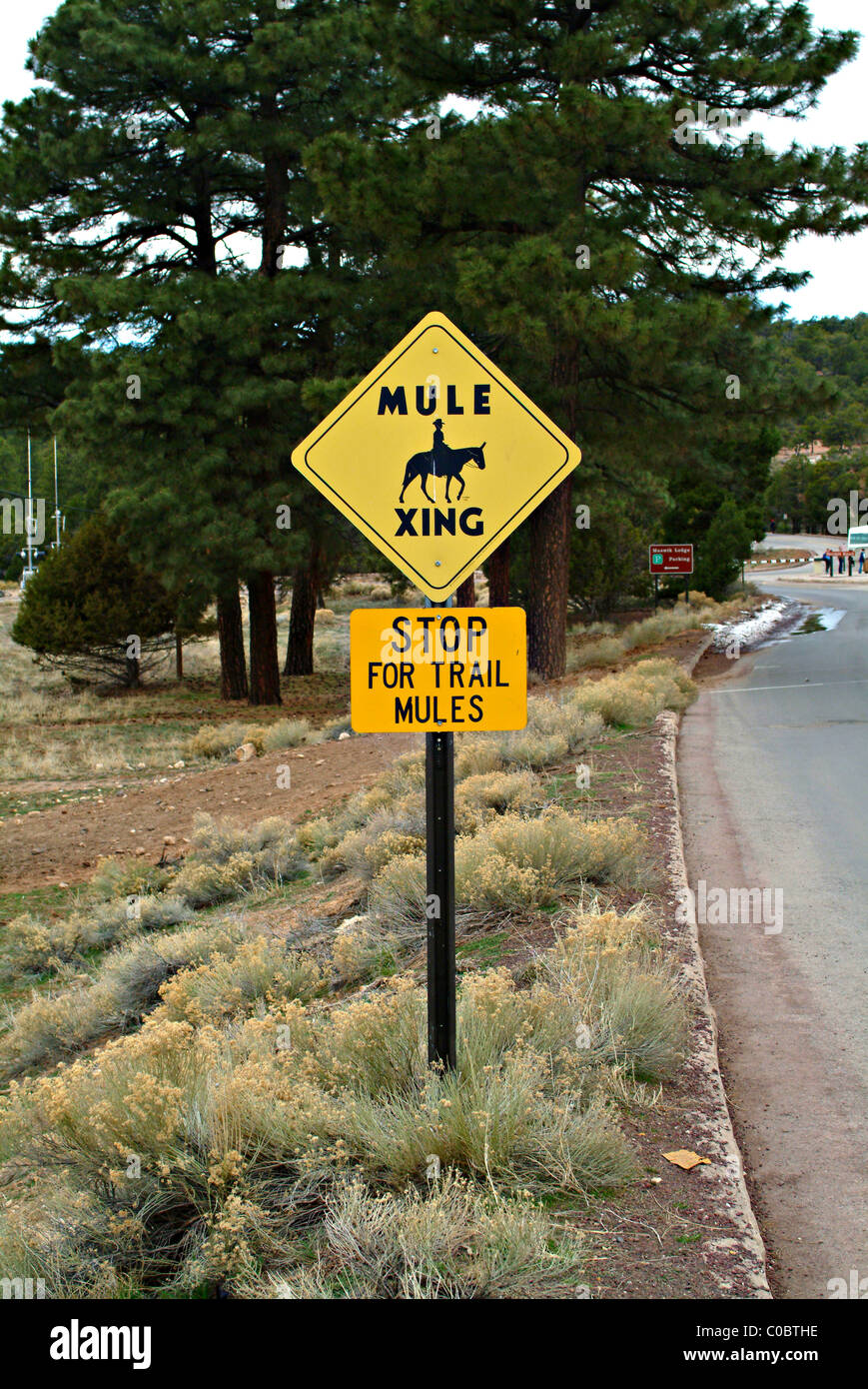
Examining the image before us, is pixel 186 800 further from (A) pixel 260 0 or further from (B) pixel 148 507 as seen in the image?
(A) pixel 260 0

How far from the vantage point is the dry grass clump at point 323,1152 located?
124 inches

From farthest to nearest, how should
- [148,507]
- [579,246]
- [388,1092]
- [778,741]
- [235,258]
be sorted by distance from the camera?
[235,258]
[148,507]
[579,246]
[778,741]
[388,1092]

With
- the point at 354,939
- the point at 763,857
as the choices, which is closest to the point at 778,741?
the point at 763,857

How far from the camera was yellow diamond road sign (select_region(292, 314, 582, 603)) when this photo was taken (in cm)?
377

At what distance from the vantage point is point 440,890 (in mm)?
3770

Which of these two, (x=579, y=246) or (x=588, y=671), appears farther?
(x=588, y=671)

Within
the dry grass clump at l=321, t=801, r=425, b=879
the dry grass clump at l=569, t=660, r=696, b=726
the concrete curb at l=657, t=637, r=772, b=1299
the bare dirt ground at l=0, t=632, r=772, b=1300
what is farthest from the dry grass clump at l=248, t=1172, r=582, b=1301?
the dry grass clump at l=569, t=660, r=696, b=726

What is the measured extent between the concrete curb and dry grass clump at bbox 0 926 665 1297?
31 centimetres

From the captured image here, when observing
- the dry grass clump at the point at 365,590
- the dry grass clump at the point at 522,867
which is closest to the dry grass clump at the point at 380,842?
the dry grass clump at the point at 522,867

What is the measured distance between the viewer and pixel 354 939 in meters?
5.96

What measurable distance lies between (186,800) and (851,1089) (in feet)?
32.9

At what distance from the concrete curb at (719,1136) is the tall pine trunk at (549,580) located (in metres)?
12.5

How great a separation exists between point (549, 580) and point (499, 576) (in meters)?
7.27

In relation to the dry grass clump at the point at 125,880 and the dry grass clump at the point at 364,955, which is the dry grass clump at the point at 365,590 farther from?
the dry grass clump at the point at 364,955
